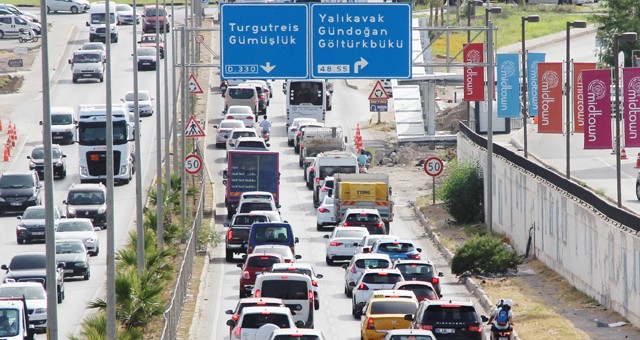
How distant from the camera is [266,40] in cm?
4412

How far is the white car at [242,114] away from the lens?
262ft

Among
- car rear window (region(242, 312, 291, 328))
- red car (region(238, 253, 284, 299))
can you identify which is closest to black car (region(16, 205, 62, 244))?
red car (region(238, 253, 284, 299))

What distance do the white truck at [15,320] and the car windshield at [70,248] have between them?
14.6m

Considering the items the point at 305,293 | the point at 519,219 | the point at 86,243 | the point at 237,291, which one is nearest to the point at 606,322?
the point at 305,293

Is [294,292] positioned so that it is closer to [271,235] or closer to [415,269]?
[415,269]

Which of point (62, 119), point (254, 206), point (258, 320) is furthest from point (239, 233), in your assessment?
point (62, 119)

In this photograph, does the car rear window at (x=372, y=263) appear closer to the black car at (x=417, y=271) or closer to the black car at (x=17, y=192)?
the black car at (x=417, y=271)

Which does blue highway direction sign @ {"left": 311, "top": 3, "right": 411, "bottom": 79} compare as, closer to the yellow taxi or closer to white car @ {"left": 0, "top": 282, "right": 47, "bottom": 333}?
white car @ {"left": 0, "top": 282, "right": 47, "bottom": 333}

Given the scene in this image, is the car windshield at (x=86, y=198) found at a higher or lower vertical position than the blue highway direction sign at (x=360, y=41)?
lower

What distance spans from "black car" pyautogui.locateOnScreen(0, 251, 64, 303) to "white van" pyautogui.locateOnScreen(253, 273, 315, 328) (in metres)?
8.43

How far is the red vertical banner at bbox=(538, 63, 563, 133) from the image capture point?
50.2 m

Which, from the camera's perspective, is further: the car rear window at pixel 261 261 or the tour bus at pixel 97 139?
the tour bus at pixel 97 139

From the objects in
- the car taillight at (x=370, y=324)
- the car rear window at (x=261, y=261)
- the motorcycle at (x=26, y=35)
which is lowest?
the car taillight at (x=370, y=324)

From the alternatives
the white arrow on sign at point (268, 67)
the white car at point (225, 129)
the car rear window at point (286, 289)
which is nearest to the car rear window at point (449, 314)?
the car rear window at point (286, 289)
